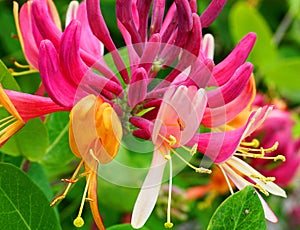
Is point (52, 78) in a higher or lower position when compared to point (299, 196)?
higher

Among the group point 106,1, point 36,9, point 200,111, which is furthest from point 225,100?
point 106,1

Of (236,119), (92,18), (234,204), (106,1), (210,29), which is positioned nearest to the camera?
(234,204)

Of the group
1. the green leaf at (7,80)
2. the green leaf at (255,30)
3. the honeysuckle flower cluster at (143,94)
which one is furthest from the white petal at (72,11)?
the green leaf at (255,30)

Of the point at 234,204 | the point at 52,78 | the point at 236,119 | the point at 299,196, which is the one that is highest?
the point at 52,78

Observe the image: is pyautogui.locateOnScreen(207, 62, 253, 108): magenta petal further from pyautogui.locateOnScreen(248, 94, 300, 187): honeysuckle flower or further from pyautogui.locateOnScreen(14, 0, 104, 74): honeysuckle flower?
pyautogui.locateOnScreen(248, 94, 300, 187): honeysuckle flower

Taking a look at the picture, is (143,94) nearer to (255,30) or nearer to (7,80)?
(7,80)

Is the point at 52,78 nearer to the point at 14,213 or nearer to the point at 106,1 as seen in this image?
the point at 14,213

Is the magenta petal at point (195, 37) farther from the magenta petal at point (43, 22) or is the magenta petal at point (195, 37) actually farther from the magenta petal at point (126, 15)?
the magenta petal at point (43, 22)
